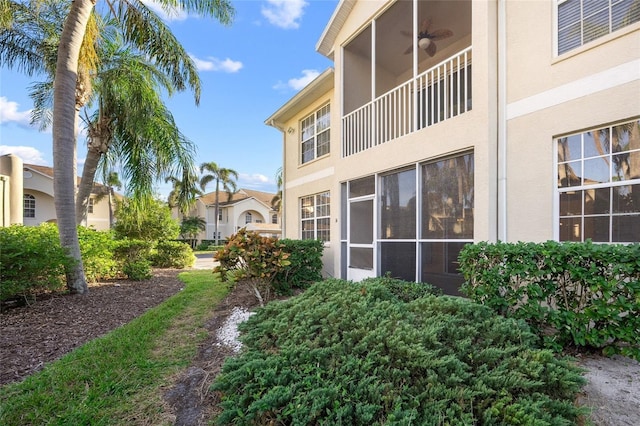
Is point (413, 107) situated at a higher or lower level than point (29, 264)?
higher

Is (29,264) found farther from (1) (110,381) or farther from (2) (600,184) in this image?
(2) (600,184)

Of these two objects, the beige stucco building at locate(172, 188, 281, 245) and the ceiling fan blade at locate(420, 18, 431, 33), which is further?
the beige stucco building at locate(172, 188, 281, 245)

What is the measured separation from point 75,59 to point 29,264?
495 cm

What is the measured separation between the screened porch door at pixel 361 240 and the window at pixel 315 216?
1.68m

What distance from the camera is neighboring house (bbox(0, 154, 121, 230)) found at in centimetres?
1364

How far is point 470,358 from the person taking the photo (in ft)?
9.59

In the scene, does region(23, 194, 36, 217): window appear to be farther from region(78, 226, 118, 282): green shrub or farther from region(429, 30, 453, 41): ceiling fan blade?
region(429, 30, 453, 41): ceiling fan blade

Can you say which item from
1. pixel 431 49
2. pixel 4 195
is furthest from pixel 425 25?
pixel 4 195

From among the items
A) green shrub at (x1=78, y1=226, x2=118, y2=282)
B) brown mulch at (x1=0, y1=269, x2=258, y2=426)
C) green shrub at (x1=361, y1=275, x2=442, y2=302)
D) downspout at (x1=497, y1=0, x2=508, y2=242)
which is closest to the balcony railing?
downspout at (x1=497, y1=0, x2=508, y2=242)

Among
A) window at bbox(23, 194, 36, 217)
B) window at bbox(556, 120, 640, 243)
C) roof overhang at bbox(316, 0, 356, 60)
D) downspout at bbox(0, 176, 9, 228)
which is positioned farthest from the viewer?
window at bbox(23, 194, 36, 217)

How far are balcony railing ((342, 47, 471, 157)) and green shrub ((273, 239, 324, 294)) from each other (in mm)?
2767

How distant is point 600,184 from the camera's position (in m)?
4.47

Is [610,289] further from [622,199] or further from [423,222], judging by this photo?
[423,222]

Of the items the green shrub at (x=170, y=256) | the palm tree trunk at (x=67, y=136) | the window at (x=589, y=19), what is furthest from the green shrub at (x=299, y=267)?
the green shrub at (x=170, y=256)
